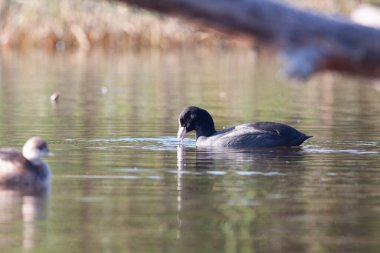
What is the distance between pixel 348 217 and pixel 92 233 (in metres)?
1.98

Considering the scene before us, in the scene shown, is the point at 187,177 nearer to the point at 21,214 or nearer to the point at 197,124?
the point at 21,214

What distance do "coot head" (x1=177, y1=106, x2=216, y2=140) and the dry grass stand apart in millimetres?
21540

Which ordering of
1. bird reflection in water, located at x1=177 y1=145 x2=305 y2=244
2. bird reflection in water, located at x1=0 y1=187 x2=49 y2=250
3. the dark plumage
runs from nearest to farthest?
bird reflection in water, located at x1=0 y1=187 x2=49 y2=250, bird reflection in water, located at x1=177 y1=145 x2=305 y2=244, the dark plumage

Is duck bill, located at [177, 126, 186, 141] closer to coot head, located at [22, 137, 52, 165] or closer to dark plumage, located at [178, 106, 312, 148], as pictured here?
dark plumage, located at [178, 106, 312, 148]

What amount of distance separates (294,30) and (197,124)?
10984 mm

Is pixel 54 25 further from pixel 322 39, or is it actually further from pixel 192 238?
pixel 322 39

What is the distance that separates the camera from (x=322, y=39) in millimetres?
3969

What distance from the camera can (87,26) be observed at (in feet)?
129

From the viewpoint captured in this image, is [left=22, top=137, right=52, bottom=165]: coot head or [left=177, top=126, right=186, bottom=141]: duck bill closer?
[left=22, top=137, right=52, bottom=165]: coot head

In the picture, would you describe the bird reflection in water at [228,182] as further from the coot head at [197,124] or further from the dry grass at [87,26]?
the dry grass at [87,26]

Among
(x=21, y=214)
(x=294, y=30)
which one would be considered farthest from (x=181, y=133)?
(x=294, y=30)

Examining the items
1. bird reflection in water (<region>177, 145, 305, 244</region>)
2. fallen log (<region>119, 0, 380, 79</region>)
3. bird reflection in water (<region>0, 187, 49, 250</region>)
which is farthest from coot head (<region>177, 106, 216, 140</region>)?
fallen log (<region>119, 0, 380, 79</region>)

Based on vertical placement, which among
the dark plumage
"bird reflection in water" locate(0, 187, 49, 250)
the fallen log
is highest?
the fallen log

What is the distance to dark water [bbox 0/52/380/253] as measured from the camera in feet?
24.4
